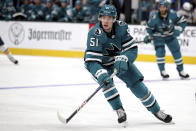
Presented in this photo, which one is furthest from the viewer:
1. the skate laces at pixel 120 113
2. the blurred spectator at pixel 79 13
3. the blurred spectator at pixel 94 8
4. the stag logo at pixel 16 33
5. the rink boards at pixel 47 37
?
the stag logo at pixel 16 33

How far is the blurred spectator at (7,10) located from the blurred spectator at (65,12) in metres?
1.21

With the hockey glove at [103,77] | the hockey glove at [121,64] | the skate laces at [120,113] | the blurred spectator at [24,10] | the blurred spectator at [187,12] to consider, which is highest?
the hockey glove at [121,64]

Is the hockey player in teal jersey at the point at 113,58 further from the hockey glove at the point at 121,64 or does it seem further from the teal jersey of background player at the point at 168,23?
the teal jersey of background player at the point at 168,23

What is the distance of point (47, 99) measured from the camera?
199 inches

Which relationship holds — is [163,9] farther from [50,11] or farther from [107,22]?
[50,11]

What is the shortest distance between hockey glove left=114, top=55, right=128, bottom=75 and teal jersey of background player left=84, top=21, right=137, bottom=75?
4.1 inches

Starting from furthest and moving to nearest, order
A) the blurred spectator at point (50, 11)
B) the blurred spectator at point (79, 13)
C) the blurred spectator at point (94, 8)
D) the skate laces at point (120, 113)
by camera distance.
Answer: the blurred spectator at point (50, 11) → the blurred spectator at point (79, 13) → the blurred spectator at point (94, 8) → the skate laces at point (120, 113)

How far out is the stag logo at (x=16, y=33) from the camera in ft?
33.6

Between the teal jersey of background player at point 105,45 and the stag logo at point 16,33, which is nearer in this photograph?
the teal jersey of background player at point 105,45

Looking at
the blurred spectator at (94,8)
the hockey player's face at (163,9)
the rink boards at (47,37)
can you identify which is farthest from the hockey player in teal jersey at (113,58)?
the blurred spectator at (94,8)

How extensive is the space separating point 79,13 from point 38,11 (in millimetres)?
1179

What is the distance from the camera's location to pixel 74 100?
504 centimetres

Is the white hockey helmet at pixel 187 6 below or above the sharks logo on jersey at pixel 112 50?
below

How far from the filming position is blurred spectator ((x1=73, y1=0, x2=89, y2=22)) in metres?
10.1
